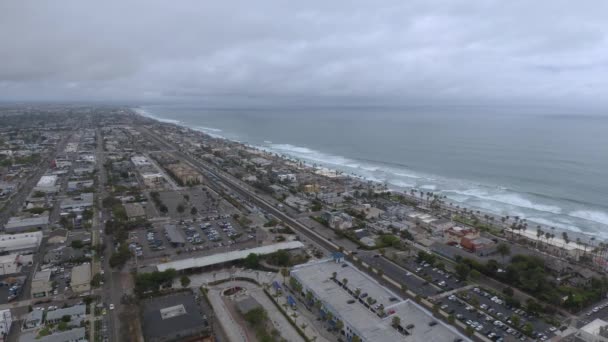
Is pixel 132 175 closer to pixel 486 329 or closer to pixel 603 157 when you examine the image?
pixel 486 329

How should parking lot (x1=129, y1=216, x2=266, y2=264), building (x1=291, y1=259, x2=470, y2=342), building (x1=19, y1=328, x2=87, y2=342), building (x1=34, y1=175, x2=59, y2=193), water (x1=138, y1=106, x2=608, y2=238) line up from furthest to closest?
building (x1=34, y1=175, x2=59, y2=193) < water (x1=138, y1=106, x2=608, y2=238) < parking lot (x1=129, y1=216, x2=266, y2=264) < building (x1=291, y1=259, x2=470, y2=342) < building (x1=19, y1=328, x2=87, y2=342)

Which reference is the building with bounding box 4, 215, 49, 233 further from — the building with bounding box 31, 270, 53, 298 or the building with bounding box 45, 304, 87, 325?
the building with bounding box 45, 304, 87, 325

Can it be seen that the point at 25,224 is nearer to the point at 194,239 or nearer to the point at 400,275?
the point at 194,239

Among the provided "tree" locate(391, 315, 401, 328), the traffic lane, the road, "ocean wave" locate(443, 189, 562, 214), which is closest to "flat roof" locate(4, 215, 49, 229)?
the road

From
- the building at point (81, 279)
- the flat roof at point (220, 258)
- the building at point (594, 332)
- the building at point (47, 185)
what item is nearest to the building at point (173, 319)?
the flat roof at point (220, 258)

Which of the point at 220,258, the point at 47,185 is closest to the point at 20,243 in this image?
the point at 220,258

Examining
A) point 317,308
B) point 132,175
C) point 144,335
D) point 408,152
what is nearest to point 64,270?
point 144,335
